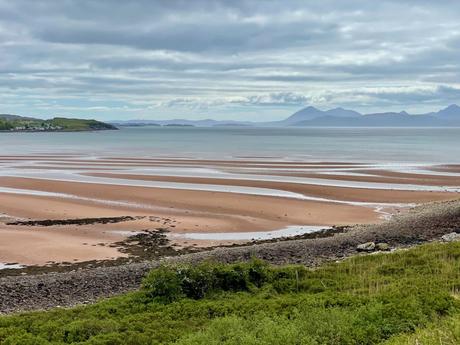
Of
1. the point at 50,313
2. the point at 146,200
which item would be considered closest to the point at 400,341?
the point at 50,313

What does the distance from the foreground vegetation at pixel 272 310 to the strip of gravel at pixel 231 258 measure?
261 cm

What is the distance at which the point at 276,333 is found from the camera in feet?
33.1

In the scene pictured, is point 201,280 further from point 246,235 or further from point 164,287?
point 246,235

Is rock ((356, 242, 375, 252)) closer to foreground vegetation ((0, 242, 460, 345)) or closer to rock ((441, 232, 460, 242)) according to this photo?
rock ((441, 232, 460, 242))

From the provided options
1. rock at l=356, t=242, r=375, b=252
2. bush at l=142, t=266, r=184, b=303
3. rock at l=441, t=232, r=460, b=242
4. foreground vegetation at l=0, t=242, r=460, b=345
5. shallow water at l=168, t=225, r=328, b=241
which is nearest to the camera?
foreground vegetation at l=0, t=242, r=460, b=345

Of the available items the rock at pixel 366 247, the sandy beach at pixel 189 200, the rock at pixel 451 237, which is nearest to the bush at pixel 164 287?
the sandy beach at pixel 189 200

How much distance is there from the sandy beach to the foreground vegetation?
834cm

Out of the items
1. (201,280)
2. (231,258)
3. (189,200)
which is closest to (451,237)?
(231,258)

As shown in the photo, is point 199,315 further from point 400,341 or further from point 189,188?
point 189,188

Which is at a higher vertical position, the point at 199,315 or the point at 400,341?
the point at 400,341

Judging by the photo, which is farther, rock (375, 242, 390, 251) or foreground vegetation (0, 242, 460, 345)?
rock (375, 242, 390, 251)

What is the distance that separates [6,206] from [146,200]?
9.24m

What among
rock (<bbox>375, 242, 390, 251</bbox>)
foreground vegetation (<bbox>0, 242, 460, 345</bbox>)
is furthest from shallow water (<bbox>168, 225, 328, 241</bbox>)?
foreground vegetation (<bbox>0, 242, 460, 345</bbox>)

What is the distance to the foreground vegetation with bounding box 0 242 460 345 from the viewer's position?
34.0 feet
